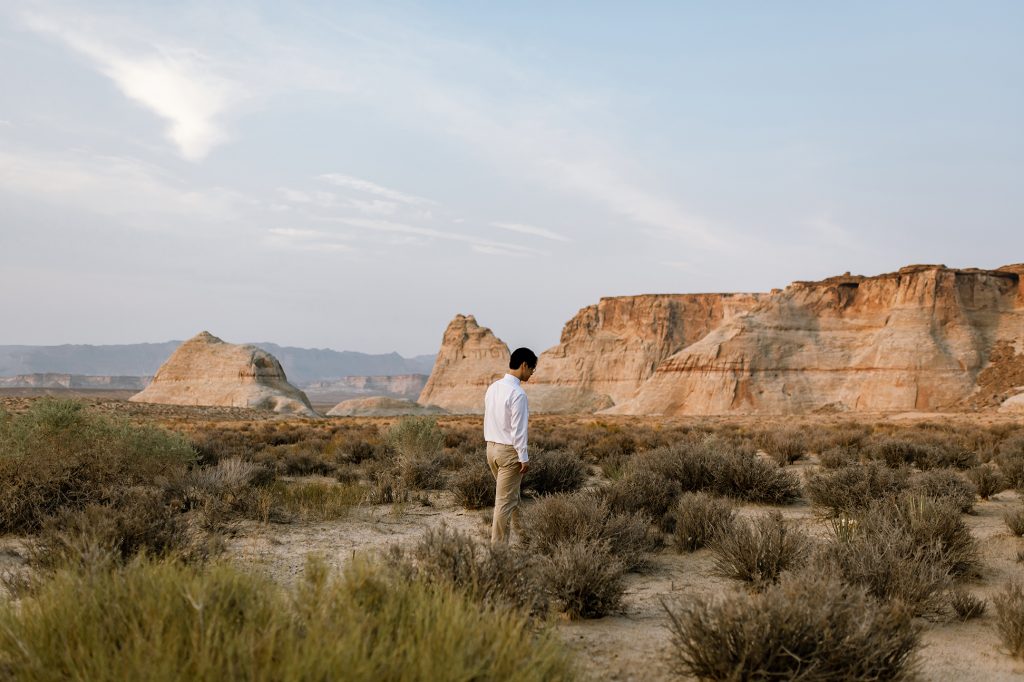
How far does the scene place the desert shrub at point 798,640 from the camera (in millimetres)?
3316

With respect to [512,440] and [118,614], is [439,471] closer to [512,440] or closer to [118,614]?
[512,440]

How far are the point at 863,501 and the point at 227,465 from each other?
26.2 feet

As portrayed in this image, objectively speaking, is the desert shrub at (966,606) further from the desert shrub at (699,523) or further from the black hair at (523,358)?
the black hair at (523,358)

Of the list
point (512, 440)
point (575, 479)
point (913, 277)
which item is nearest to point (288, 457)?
point (575, 479)

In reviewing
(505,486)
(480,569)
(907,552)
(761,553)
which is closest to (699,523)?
(761,553)

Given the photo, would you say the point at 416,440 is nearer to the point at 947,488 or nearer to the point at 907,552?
the point at 947,488

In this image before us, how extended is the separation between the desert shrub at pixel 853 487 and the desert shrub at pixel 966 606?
301 centimetres

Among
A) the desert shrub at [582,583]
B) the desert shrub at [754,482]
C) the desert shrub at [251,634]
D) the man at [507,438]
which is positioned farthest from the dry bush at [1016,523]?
the desert shrub at [251,634]

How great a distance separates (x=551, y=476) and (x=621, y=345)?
70.3 m

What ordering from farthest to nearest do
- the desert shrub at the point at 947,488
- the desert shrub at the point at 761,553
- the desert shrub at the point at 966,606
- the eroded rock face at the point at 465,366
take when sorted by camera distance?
the eroded rock face at the point at 465,366 < the desert shrub at the point at 947,488 < the desert shrub at the point at 761,553 < the desert shrub at the point at 966,606

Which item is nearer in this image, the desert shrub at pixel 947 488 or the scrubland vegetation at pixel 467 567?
the scrubland vegetation at pixel 467 567

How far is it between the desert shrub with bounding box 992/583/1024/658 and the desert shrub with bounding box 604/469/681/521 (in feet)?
11.7

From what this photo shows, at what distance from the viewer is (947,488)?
8359 mm

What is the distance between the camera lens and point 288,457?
1344 centimetres
